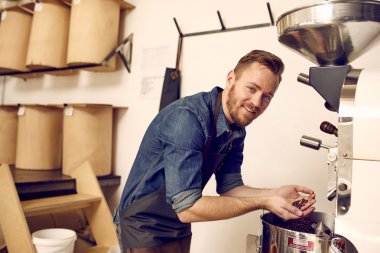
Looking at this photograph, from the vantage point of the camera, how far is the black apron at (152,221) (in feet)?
3.97

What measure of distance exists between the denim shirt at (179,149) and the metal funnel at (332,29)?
0.35 meters

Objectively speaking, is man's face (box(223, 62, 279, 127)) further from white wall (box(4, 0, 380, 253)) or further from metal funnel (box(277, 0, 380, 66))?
white wall (box(4, 0, 380, 253))

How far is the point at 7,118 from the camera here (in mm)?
2533

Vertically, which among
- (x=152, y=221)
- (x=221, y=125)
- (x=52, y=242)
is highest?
(x=221, y=125)

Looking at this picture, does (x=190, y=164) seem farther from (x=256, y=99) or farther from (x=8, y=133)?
(x=8, y=133)

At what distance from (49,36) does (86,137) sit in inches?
30.7

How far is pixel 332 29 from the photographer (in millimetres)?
882

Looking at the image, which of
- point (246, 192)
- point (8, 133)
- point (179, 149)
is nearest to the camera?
point (179, 149)

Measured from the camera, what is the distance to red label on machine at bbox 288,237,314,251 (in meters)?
0.84

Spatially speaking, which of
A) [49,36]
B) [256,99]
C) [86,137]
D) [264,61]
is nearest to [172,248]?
[256,99]

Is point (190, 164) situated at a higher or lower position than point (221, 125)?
lower

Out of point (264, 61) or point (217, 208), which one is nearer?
point (217, 208)

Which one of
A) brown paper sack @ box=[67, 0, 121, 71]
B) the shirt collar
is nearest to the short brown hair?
the shirt collar

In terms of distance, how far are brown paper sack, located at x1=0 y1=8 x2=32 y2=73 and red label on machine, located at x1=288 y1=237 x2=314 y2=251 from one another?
2.38 metres
